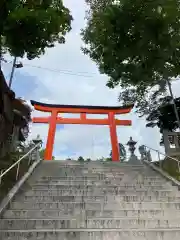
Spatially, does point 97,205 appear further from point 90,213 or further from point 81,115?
point 81,115

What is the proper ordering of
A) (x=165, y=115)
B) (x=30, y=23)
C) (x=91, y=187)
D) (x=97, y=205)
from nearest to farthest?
(x=97, y=205) → (x=30, y=23) → (x=91, y=187) → (x=165, y=115)

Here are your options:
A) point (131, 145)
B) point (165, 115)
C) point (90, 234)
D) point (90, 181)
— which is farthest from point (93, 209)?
point (165, 115)

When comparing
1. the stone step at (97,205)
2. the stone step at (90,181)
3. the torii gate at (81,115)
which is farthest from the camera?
the torii gate at (81,115)

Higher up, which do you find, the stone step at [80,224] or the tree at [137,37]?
the tree at [137,37]

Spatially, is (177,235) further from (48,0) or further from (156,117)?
(156,117)

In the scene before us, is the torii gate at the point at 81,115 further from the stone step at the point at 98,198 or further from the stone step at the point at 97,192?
the stone step at the point at 98,198

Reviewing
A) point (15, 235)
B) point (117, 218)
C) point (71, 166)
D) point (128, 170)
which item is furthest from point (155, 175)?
point (15, 235)

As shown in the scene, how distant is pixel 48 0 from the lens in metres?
6.51

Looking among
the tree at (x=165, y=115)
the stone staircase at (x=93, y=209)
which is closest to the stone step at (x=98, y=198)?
the stone staircase at (x=93, y=209)

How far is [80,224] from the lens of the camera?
4.48m

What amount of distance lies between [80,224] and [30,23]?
466 centimetres

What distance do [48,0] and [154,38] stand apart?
9.94ft

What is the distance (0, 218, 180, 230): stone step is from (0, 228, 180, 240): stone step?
30cm

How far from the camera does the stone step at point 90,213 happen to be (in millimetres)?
4883
